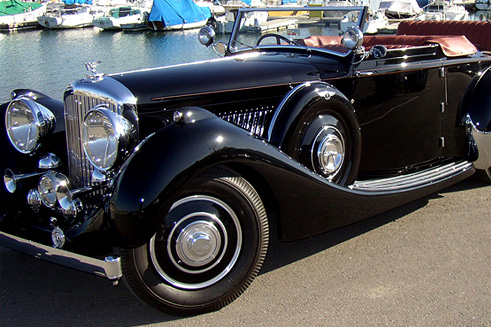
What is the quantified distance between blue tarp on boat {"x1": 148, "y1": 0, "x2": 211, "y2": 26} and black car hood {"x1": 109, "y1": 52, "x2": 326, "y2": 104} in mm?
30754

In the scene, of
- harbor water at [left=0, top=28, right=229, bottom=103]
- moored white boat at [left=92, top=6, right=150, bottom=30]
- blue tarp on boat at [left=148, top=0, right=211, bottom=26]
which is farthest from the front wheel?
moored white boat at [left=92, top=6, right=150, bottom=30]

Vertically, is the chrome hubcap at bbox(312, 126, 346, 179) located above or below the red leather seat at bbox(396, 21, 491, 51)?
below

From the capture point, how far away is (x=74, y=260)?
2.60 meters

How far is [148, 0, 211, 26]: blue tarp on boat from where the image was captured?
32969 millimetres

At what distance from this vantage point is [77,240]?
2.71 metres

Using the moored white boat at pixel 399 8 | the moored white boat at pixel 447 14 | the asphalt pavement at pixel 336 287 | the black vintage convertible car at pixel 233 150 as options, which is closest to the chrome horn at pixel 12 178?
the black vintage convertible car at pixel 233 150

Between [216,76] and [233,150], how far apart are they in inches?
32.6

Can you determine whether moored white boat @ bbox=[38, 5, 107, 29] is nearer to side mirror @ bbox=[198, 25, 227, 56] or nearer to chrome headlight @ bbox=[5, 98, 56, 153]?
side mirror @ bbox=[198, 25, 227, 56]

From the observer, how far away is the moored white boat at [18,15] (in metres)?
35.1

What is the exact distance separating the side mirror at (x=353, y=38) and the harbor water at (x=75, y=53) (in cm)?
910

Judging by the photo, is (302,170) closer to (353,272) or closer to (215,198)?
(215,198)

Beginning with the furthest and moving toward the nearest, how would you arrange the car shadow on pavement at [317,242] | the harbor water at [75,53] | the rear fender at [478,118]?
the harbor water at [75,53], the rear fender at [478,118], the car shadow on pavement at [317,242]

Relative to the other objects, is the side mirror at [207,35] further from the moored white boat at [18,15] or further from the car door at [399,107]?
the moored white boat at [18,15]

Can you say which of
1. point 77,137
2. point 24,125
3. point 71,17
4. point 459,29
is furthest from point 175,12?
point 77,137
